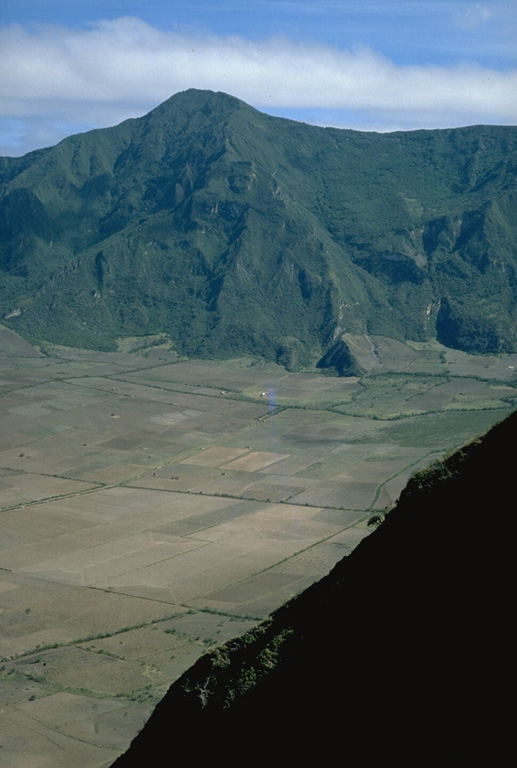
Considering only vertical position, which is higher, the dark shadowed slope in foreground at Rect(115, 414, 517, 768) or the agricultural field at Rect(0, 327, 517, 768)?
the dark shadowed slope in foreground at Rect(115, 414, 517, 768)

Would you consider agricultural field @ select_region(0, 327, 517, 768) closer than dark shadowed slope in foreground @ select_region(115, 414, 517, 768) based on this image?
No

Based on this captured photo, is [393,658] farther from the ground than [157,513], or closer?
farther from the ground

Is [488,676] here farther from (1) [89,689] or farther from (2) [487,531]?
(1) [89,689]

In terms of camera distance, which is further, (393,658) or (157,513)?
(157,513)

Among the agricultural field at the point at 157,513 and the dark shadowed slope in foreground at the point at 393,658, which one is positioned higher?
the dark shadowed slope in foreground at the point at 393,658

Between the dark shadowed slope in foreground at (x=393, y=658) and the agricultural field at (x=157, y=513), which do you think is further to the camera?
the agricultural field at (x=157, y=513)
